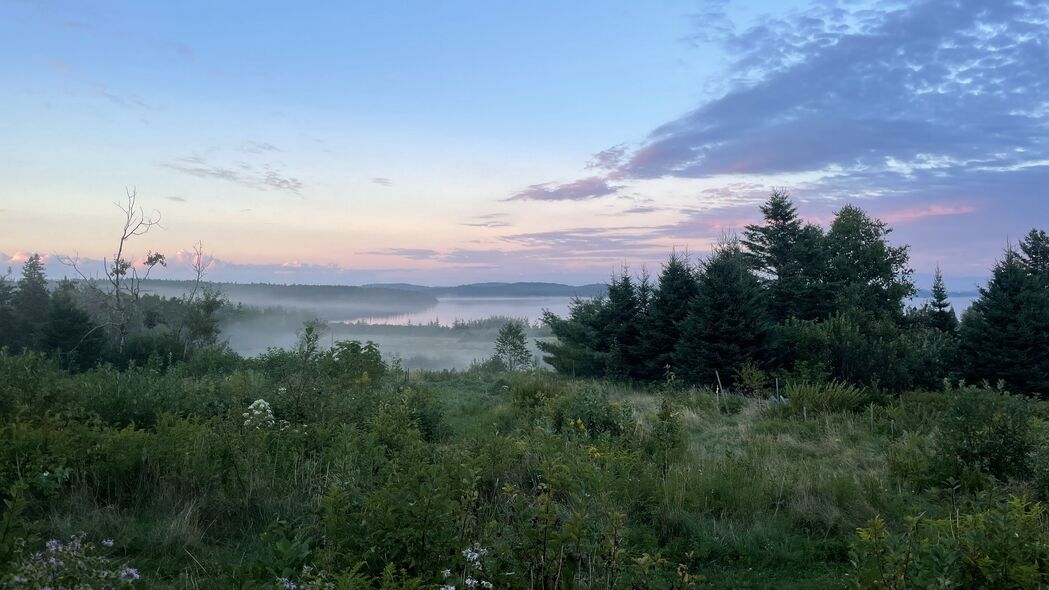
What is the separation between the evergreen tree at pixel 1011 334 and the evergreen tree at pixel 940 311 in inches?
330

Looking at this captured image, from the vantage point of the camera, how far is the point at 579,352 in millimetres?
22281

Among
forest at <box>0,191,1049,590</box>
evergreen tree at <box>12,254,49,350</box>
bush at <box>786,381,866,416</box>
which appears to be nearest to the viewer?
forest at <box>0,191,1049,590</box>

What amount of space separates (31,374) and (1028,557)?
27.1ft

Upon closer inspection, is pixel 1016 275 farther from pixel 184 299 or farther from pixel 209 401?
pixel 184 299

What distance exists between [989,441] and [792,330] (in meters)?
13.3

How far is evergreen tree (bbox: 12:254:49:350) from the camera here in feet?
102

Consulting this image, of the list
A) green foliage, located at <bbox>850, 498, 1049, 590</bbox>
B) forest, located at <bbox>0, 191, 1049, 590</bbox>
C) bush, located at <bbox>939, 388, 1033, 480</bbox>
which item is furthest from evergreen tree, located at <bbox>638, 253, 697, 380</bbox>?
green foliage, located at <bbox>850, 498, 1049, 590</bbox>

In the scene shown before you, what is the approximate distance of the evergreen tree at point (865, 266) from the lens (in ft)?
99.0

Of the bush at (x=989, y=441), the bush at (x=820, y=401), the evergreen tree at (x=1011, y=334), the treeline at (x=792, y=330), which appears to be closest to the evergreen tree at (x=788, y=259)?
the treeline at (x=792, y=330)

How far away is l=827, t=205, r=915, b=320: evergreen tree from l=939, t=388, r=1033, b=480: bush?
79.2 feet

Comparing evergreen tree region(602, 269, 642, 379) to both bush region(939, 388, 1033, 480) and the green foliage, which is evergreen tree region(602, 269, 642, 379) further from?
the green foliage

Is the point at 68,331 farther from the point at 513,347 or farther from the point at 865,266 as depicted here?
the point at 865,266

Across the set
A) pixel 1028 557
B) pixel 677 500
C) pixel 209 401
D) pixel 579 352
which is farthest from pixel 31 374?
pixel 579 352

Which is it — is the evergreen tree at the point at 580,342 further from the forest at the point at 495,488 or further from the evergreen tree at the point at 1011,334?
the evergreen tree at the point at 1011,334
